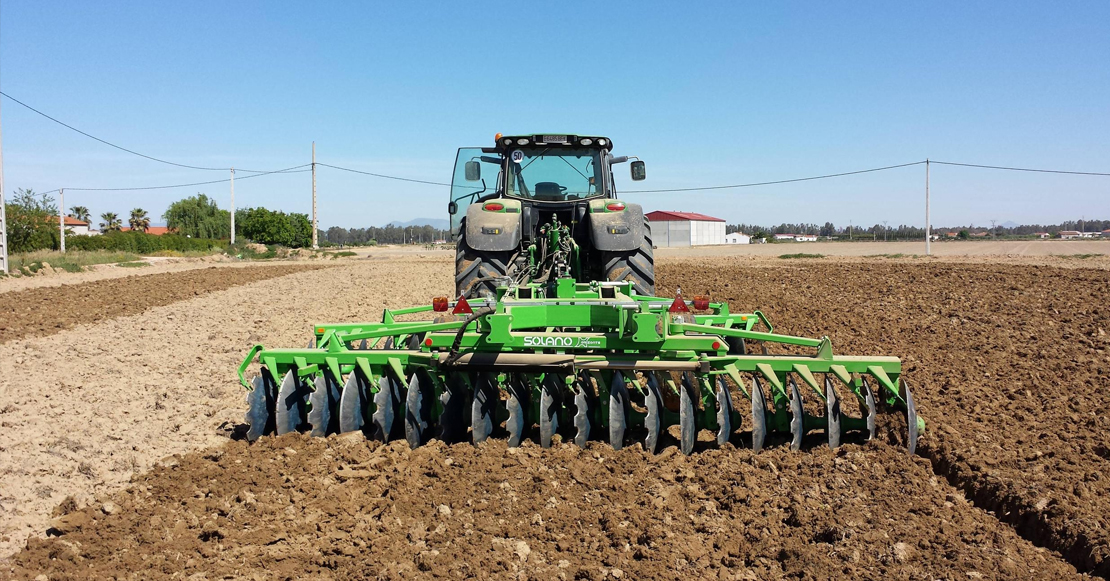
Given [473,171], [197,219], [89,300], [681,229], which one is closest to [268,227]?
[197,219]

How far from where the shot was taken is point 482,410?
5.10 m

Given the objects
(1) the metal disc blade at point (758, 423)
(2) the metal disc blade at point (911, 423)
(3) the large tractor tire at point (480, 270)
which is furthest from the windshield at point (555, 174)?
(2) the metal disc blade at point (911, 423)

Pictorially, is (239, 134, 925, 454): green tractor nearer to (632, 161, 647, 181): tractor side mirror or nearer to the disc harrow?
the disc harrow

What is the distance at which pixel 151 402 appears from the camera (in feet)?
21.1

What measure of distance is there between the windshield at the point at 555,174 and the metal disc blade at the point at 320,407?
3105 mm

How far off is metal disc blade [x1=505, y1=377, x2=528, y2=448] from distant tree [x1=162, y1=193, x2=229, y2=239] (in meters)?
74.6

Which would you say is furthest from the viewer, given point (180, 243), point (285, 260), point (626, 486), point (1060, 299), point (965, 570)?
point (180, 243)

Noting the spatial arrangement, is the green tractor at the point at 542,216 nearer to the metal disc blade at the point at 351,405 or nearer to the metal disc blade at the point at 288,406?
the metal disc blade at the point at 351,405

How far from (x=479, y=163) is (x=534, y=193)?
60cm

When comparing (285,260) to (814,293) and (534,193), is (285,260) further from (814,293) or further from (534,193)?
(534,193)

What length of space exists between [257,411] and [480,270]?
249 centimetres

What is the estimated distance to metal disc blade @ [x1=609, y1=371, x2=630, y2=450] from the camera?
492 centimetres

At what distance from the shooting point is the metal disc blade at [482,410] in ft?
16.6

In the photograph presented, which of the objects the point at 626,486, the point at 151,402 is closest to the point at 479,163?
the point at 151,402
